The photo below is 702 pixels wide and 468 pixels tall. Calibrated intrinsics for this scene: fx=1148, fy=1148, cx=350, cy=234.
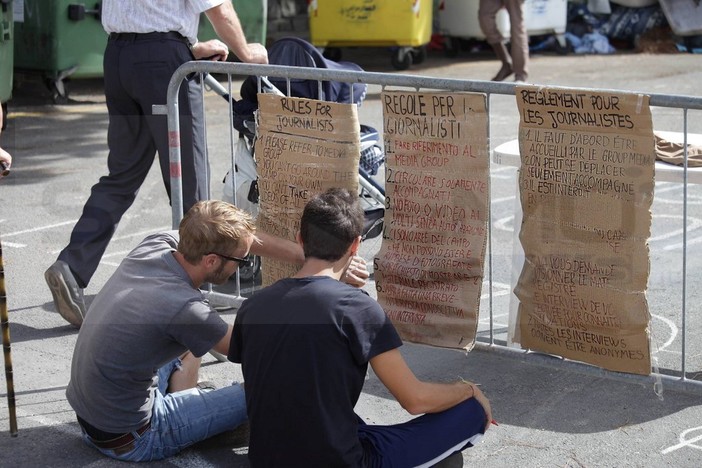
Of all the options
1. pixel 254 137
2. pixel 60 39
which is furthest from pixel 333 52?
pixel 254 137

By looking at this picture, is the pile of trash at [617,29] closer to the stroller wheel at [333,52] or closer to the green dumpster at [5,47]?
the stroller wheel at [333,52]

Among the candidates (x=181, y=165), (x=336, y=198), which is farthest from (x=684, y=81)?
(x=336, y=198)

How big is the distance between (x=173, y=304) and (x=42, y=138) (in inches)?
287

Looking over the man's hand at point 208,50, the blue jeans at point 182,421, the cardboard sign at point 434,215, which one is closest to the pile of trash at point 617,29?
the man's hand at point 208,50

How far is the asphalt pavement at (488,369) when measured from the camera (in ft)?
14.3

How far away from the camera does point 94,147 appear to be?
10508 mm

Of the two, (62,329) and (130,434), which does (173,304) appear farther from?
(62,329)

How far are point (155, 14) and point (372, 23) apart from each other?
9.65m

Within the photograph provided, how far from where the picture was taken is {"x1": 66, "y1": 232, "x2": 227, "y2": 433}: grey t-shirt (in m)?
3.98

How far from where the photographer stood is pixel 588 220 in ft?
13.5

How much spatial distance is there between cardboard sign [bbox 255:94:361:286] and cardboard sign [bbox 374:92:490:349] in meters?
0.17

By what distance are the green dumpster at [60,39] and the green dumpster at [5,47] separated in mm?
1112

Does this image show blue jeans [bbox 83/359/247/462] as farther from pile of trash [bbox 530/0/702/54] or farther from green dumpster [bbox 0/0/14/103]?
pile of trash [bbox 530/0/702/54]

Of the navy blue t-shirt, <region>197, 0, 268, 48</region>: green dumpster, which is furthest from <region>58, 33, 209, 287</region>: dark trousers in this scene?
<region>197, 0, 268, 48</region>: green dumpster
